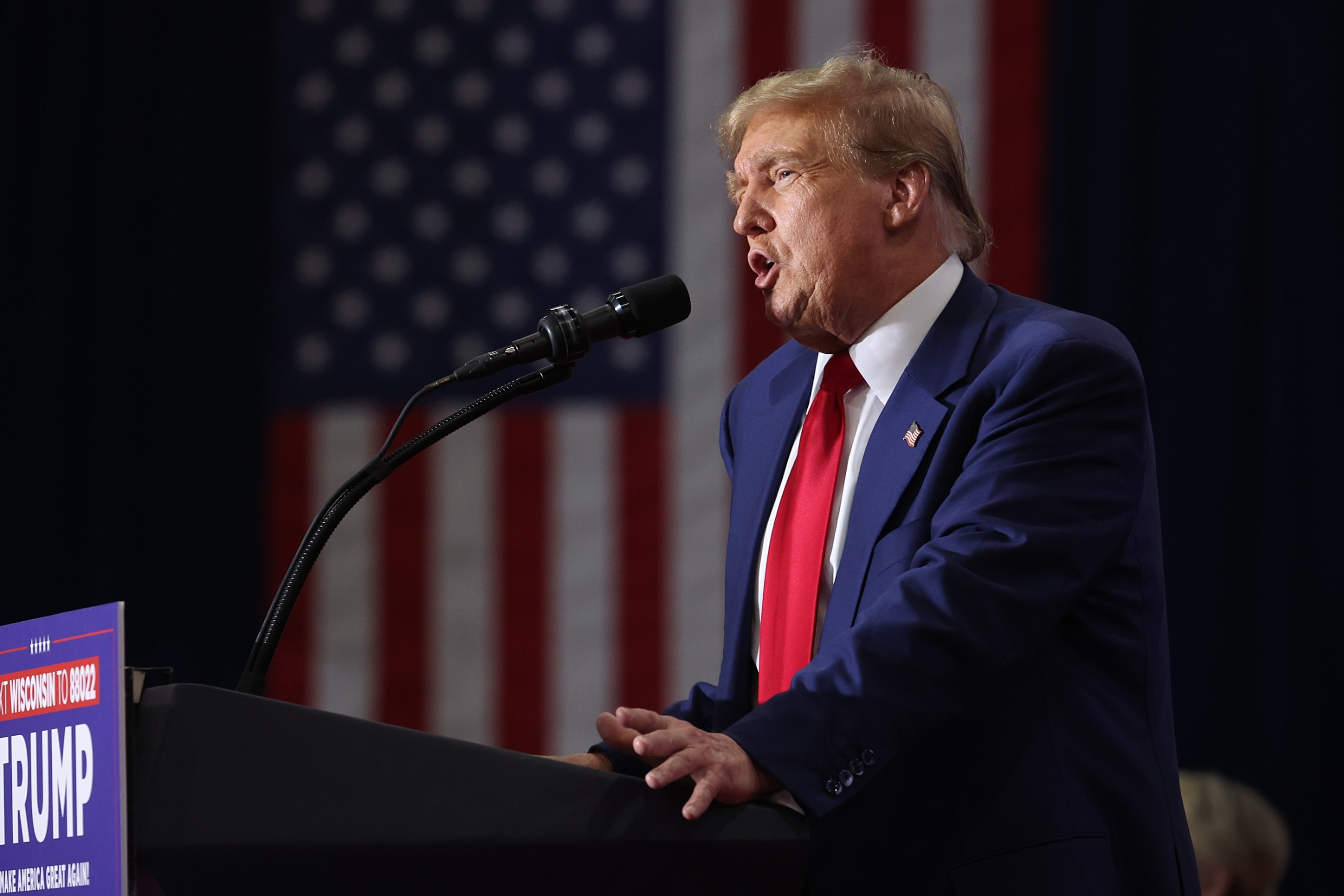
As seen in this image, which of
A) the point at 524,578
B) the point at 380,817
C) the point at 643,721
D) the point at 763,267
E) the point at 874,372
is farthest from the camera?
the point at 524,578

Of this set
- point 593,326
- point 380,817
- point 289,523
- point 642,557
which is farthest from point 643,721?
point 289,523

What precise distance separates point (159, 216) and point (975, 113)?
2362 millimetres

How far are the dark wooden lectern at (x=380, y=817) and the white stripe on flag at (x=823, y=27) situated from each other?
10.0 ft

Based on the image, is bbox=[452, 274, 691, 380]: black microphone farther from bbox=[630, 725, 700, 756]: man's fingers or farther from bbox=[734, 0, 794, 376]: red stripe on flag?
bbox=[734, 0, 794, 376]: red stripe on flag

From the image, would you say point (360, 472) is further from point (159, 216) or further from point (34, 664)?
point (159, 216)

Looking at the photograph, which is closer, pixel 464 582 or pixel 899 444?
pixel 899 444

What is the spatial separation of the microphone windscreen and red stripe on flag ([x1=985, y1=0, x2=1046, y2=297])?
231cm

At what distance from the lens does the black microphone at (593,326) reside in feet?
4.25

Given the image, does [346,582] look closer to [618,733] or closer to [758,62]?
[758,62]

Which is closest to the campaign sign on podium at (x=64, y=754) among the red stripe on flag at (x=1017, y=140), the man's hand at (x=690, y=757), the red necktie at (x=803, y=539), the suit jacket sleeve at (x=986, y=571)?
the man's hand at (x=690, y=757)

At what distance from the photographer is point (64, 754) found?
95 centimetres

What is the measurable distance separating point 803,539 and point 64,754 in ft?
2.62

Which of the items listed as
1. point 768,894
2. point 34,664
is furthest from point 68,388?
point 768,894

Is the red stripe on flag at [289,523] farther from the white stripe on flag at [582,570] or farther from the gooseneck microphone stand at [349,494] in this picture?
the gooseneck microphone stand at [349,494]
